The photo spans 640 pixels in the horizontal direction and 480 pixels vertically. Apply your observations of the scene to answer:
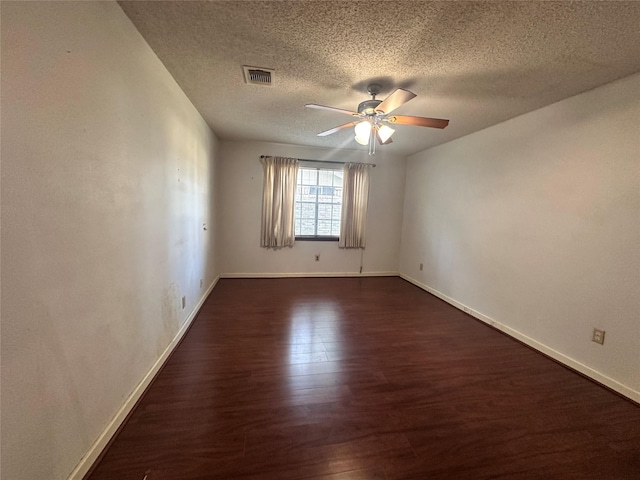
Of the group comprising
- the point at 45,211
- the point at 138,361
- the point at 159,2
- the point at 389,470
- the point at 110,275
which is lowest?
the point at 389,470

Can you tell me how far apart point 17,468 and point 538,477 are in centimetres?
223

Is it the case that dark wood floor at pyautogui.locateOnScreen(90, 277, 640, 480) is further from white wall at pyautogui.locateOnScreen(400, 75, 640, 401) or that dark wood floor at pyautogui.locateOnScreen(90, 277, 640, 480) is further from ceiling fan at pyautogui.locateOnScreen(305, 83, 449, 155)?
ceiling fan at pyautogui.locateOnScreen(305, 83, 449, 155)

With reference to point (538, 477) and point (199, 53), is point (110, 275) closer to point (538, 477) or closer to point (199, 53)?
point (199, 53)

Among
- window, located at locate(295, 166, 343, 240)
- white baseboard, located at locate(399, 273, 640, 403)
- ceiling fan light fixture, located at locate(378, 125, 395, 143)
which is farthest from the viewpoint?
window, located at locate(295, 166, 343, 240)

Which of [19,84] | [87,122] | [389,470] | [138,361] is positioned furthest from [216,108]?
[389,470]

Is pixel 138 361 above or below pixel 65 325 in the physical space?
below

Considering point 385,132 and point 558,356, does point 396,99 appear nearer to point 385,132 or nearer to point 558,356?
point 385,132

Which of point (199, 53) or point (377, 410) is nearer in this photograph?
point (377, 410)

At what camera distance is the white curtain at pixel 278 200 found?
4.42m

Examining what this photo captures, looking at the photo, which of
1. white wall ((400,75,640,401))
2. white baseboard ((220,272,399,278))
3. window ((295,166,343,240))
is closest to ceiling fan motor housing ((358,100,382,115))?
white wall ((400,75,640,401))

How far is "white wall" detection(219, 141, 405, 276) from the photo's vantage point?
14.5 feet

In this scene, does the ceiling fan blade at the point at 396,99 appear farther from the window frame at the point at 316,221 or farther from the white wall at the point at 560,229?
the window frame at the point at 316,221

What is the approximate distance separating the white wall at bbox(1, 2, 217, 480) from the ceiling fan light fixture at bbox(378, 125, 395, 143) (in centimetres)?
180

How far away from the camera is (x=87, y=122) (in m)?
1.20
